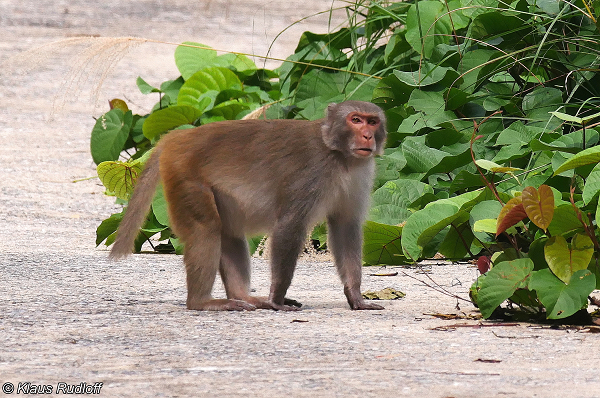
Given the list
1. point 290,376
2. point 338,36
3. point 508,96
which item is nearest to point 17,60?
point 338,36

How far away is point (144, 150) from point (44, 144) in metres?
3.42

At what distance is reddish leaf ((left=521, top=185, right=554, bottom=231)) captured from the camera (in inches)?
173

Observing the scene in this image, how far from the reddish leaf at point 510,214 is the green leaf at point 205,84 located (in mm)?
4910

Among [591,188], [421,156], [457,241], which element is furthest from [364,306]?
[421,156]

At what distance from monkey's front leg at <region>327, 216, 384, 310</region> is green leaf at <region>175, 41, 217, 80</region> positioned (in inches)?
187

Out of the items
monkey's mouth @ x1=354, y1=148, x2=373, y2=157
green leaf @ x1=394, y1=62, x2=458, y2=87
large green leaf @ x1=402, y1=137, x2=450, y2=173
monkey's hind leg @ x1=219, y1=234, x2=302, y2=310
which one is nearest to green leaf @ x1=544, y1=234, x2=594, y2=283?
monkey's mouth @ x1=354, y1=148, x2=373, y2=157

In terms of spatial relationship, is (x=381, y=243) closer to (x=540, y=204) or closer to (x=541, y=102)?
(x=541, y=102)

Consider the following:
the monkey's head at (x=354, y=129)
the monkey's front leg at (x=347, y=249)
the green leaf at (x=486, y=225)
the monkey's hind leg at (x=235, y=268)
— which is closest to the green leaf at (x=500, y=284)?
the green leaf at (x=486, y=225)

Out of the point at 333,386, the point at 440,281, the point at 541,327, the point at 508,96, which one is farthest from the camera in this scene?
the point at 508,96

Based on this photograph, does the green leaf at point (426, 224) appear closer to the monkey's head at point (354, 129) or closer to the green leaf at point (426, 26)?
the monkey's head at point (354, 129)

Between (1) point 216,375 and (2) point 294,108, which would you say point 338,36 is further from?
(1) point 216,375

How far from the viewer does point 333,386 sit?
10.9 feet

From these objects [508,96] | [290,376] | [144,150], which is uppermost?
[508,96]

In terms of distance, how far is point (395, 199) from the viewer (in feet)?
22.0
